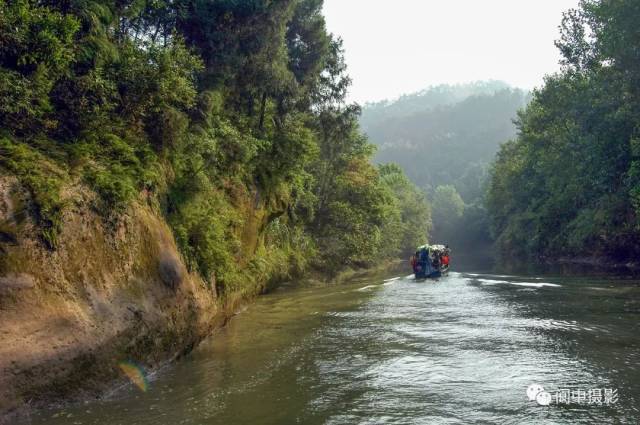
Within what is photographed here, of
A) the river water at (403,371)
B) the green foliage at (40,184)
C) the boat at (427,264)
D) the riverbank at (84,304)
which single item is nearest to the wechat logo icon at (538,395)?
the river water at (403,371)

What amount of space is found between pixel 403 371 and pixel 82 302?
5890 millimetres

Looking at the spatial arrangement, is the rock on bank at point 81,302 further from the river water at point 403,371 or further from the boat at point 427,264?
the boat at point 427,264

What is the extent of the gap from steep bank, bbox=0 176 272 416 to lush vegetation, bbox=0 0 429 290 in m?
0.37

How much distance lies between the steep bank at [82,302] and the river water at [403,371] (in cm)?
50

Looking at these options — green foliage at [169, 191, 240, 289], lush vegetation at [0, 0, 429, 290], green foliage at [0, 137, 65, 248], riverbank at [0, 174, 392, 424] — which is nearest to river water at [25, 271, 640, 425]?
riverbank at [0, 174, 392, 424]

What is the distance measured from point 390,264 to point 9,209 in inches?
2064

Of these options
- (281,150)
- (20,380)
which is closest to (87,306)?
(20,380)

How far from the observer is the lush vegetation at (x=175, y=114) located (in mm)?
8961

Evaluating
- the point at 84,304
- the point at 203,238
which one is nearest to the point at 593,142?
the point at 203,238

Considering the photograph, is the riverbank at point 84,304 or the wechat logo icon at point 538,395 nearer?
the riverbank at point 84,304

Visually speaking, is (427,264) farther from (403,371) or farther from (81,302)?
(81,302)

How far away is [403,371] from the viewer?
900 centimetres

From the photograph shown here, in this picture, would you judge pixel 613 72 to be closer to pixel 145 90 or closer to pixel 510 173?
pixel 145 90

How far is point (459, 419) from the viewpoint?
652cm
